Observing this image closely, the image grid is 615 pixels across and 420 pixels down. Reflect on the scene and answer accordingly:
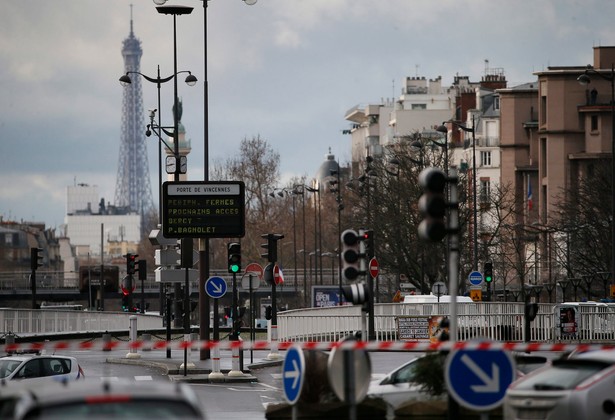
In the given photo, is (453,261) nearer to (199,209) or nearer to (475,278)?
(199,209)

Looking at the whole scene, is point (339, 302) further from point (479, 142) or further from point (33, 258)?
point (479, 142)

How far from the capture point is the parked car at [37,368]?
2930 cm

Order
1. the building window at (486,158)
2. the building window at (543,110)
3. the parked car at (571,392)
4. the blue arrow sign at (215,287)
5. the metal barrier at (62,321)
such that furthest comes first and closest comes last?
1. the building window at (486,158)
2. the building window at (543,110)
3. the metal barrier at (62,321)
4. the blue arrow sign at (215,287)
5. the parked car at (571,392)

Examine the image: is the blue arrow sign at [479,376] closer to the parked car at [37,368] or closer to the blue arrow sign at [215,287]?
the parked car at [37,368]

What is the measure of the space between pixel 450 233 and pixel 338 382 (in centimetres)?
241

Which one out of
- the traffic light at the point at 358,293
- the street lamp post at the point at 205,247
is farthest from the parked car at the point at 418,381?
the street lamp post at the point at 205,247

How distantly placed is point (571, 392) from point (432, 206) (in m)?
2.46

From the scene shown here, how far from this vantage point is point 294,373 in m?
17.5

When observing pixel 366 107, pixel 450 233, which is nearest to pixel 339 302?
pixel 450 233

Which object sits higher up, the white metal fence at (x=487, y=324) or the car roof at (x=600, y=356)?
the car roof at (x=600, y=356)

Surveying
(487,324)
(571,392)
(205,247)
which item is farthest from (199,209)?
(571,392)

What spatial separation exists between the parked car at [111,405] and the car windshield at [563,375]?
6.88 m

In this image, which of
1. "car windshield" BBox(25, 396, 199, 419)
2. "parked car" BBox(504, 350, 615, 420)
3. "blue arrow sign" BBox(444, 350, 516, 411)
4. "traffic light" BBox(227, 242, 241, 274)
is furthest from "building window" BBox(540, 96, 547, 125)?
"car windshield" BBox(25, 396, 199, 419)

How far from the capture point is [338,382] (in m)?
16.4
